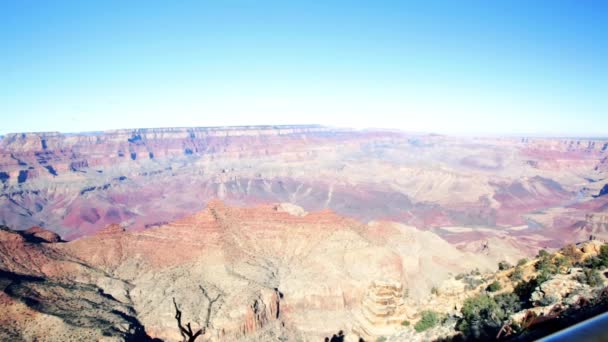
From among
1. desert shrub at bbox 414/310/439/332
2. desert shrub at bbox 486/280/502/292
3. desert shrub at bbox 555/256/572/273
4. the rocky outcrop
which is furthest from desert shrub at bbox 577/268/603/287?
the rocky outcrop

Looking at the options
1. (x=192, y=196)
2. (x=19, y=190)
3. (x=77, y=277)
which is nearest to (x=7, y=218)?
(x=19, y=190)

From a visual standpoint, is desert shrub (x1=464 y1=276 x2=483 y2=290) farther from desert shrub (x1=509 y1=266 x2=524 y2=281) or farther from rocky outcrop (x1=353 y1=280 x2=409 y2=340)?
rocky outcrop (x1=353 y1=280 x2=409 y2=340)

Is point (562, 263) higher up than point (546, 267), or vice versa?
point (562, 263)

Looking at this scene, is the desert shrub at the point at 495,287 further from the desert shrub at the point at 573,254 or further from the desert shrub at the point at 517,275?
the desert shrub at the point at 573,254

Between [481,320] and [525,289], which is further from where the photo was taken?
[525,289]

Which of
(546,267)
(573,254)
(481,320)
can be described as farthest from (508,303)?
(573,254)

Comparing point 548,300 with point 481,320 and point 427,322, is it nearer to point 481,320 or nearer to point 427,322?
point 481,320

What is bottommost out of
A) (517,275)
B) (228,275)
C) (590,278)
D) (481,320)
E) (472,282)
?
(228,275)

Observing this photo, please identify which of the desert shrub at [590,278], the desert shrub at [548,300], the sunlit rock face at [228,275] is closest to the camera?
the desert shrub at [548,300]

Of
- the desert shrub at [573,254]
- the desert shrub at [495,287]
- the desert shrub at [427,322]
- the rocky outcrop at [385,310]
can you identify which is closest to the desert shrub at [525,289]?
the desert shrub at [495,287]
